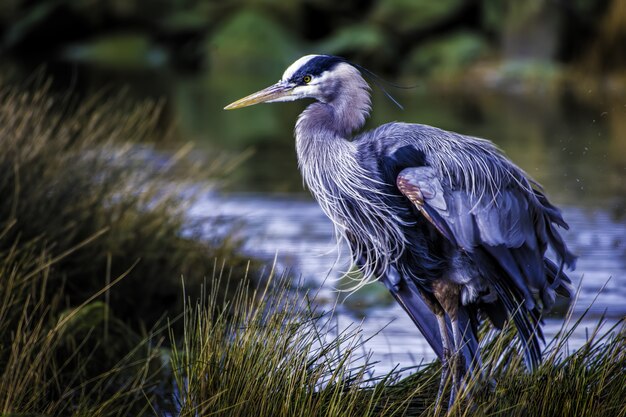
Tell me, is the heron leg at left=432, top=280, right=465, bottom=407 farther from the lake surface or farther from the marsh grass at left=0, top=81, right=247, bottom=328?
the marsh grass at left=0, top=81, right=247, bottom=328

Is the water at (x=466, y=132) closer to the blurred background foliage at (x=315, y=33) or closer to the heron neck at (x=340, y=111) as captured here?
the heron neck at (x=340, y=111)

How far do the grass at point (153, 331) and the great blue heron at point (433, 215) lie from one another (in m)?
0.18

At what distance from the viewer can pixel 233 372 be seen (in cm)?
432

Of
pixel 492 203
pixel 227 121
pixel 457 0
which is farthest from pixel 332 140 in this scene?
pixel 457 0

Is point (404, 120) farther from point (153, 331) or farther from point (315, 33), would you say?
point (315, 33)

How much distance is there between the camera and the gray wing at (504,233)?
15.7 ft

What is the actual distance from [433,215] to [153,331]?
2.39m

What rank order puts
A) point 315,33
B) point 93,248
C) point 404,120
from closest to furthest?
1. point 93,248
2. point 404,120
3. point 315,33

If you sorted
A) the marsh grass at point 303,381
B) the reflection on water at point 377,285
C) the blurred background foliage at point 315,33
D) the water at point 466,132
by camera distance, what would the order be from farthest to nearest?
1. the blurred background foliage at point 315,33
2. the water at point 466,132
3. the reflection on water at point 377,285
4. the marsh grass at point 303,381

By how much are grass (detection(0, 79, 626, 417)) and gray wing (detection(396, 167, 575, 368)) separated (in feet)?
0.55

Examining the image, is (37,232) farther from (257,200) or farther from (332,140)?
(257,200)

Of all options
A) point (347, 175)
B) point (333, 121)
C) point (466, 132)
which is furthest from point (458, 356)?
point (466, 132)

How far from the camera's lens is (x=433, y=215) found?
189 inches

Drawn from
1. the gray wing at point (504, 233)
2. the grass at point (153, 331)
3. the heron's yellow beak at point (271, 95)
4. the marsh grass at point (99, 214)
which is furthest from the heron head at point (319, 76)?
the marsh grass at point (99, 214)
